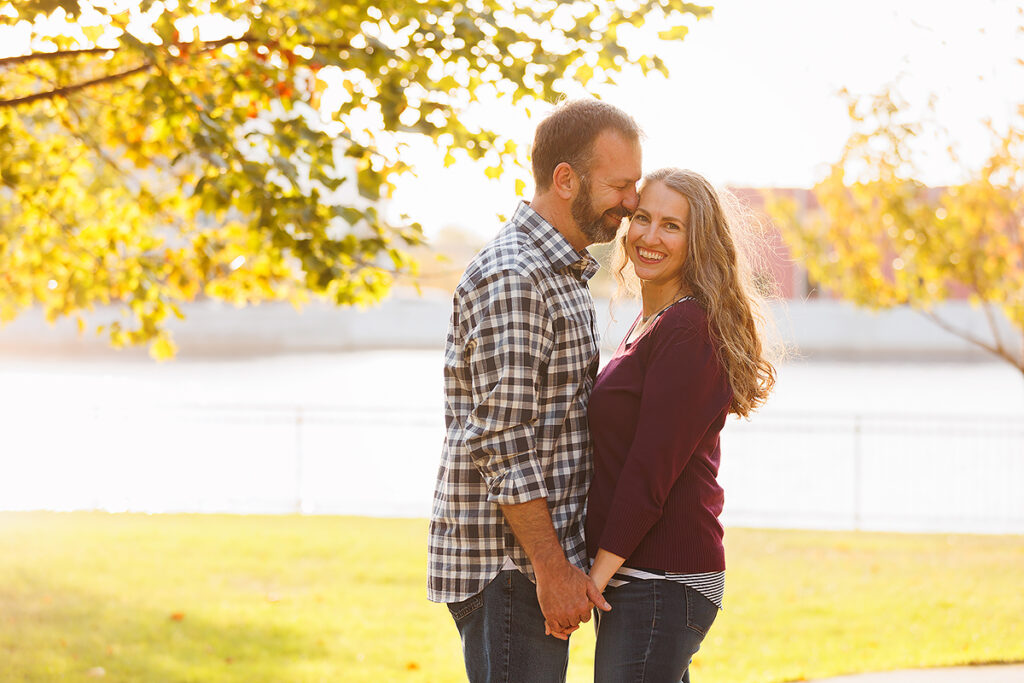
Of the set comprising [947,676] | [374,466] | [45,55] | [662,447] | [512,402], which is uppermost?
[45,55]

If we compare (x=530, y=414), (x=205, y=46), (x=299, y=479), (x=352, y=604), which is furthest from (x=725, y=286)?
(x=299, y=479)

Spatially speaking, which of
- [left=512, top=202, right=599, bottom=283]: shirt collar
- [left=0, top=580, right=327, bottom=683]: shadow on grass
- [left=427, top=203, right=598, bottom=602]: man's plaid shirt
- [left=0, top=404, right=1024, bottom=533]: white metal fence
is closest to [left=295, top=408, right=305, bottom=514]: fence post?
[left=0, top=404, right=1024, bottom=533]: white metal fence

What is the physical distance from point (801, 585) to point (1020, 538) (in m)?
3.61

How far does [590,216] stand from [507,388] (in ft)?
1.77

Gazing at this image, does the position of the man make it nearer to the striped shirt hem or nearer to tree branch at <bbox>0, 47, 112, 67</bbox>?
the striped shirt hem

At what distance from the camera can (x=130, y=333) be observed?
6.71 m

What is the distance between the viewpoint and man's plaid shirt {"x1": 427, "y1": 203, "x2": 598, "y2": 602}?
2.61 m

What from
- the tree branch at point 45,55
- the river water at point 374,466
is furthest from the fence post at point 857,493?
the tree branch at point 45,55

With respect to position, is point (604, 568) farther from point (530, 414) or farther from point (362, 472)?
point (362, 472)

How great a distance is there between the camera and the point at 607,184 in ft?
9.10

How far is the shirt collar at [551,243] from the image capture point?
2779 mm

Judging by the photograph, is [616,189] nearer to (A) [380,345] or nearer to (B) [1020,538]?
(B) [1020,538]

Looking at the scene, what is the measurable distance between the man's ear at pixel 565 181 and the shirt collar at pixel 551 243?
9 cm

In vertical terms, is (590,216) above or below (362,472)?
above
